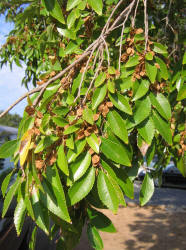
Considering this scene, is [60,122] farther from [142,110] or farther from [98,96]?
[142,110]

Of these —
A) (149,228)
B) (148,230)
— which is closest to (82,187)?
(148,230)

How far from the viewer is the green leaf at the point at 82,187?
2.66 feet

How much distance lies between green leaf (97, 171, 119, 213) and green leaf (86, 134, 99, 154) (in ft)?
0.26

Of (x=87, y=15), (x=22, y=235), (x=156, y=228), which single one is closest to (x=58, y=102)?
(x=87, y=15)

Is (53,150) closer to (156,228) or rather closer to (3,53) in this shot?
(3,53)

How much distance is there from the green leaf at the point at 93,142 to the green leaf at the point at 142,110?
0.18 m

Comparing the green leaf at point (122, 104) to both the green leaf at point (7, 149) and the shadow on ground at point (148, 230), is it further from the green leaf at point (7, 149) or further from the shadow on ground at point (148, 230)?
the shadow on ground at point (148, 230)

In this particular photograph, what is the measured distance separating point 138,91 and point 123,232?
13.7 ft

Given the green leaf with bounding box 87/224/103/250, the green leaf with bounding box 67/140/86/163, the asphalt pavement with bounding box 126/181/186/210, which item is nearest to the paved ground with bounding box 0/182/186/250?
the asphalt pavement with bounding box 126/181/186/210

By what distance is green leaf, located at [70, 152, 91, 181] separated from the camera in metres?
0.80

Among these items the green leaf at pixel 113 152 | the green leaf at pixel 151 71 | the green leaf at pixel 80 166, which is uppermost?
the green leaf at pixel 151 71

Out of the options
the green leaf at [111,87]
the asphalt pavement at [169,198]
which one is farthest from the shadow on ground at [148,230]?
the green leaf at [111,87]

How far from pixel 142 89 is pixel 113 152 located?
0.25 meters

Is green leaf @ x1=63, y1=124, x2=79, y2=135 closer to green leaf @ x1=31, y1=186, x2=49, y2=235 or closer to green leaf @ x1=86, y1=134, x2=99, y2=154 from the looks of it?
green leaf @ x1=86, y1=134, x2=99, y2=154
